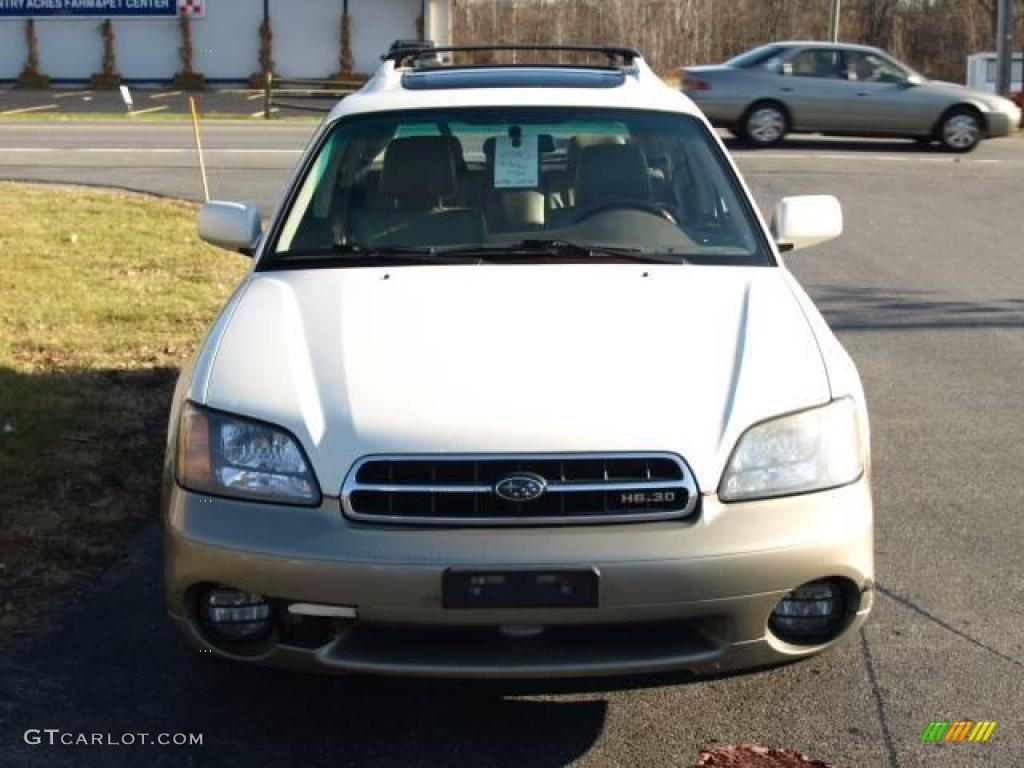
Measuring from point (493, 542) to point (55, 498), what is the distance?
2.79 m

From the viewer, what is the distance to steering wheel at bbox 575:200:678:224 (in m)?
4.97

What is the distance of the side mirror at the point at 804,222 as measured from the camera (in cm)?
519

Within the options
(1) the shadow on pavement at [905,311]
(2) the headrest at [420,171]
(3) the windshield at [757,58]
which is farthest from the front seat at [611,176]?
(3) the windshield at [757,58]

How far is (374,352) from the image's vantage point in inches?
152

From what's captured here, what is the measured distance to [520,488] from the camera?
3.39 meters

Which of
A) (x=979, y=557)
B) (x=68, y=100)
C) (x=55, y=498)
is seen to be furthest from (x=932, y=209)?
(x=68, y=100)

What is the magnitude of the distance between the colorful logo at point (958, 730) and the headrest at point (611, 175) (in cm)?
219

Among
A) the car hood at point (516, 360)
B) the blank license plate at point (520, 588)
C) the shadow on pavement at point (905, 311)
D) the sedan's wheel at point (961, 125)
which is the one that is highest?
the car hood at point (516, 360)

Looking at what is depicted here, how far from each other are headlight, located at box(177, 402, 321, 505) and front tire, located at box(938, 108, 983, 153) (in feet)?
64.0

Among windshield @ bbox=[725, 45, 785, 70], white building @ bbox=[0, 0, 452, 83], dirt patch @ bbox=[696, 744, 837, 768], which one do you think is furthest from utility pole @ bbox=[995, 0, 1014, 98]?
dirt patch @ bbox=[696, 744, 837, 768]

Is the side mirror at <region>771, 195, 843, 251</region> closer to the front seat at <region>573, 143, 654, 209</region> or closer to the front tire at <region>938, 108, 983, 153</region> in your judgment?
the front seat at <region>573, 143, 654, 209</region>

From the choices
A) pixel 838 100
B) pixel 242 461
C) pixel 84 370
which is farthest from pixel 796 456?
pixel 838 100

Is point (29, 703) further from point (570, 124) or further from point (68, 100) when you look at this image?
point (68, 100)

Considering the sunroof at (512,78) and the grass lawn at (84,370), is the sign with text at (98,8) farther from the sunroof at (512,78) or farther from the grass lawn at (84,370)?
the sunroof at (512,78)
